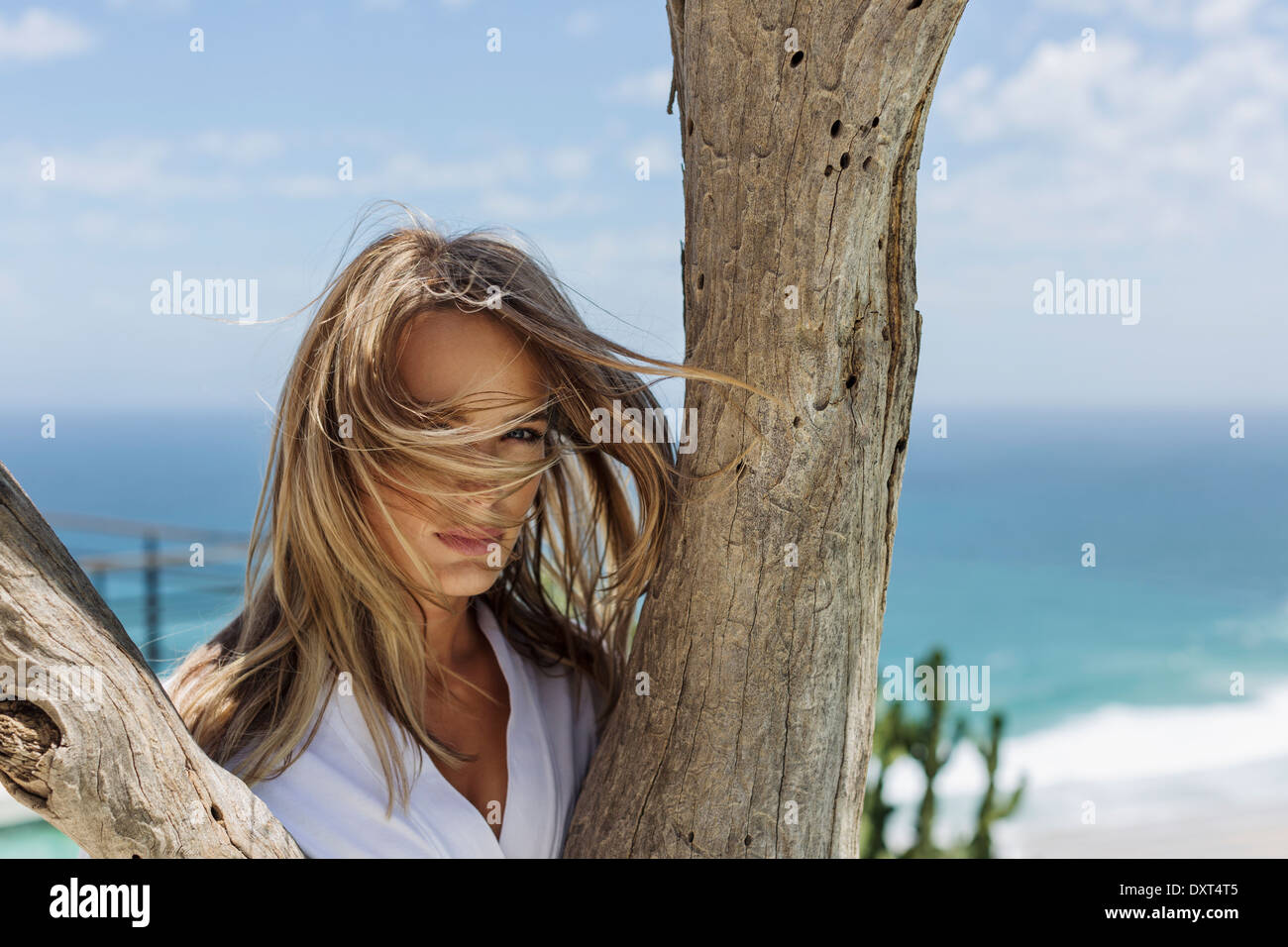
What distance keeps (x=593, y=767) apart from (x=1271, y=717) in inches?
723

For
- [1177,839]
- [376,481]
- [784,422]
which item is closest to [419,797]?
[376,481]

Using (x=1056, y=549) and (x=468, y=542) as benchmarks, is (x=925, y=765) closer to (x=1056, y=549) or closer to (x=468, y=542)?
(x=468, y=542)

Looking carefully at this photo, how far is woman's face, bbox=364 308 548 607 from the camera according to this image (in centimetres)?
143

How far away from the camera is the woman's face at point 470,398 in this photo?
1428mm

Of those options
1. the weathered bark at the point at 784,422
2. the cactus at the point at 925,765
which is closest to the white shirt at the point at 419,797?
the weathered bark at the point at 784,422

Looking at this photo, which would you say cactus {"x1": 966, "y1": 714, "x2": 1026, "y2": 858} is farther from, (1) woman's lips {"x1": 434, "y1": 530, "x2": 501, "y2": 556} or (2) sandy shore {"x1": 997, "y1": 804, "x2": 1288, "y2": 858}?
(2) sandy shore {"x1": 997, "y1": 804, "x2": 1288, "y2": 858}

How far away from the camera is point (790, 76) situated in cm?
130

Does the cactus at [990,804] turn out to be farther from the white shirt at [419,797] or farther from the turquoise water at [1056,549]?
the turquoise water at [1056,549]

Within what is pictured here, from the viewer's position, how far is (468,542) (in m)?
1.48

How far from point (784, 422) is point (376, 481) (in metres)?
0.63

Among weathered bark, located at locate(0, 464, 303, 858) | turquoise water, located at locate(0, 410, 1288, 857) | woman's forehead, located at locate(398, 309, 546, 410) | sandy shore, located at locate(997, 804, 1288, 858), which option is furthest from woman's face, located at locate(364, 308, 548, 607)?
sandy shore, located at locate(997, 804, 1288, 858)

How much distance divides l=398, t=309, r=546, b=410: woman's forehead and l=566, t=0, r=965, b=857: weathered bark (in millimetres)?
279
